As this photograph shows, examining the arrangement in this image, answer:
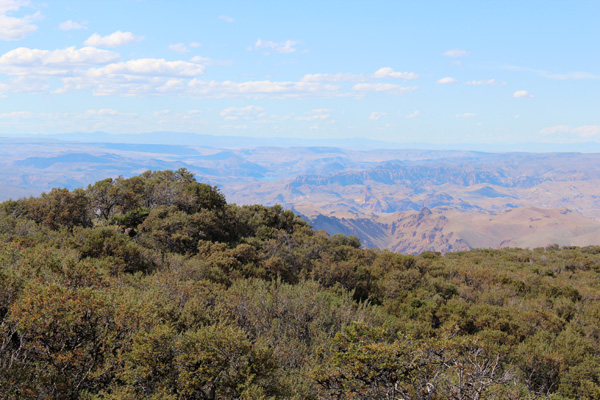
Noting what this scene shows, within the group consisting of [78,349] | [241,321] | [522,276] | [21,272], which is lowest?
[522,276]

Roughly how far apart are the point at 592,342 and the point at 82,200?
35.9 metres

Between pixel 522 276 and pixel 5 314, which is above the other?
pixel 5 314

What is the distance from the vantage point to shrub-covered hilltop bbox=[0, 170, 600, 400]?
8.31 metres

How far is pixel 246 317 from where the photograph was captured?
1384 centimetres

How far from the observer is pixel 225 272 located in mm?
21656

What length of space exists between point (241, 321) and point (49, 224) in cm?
2116

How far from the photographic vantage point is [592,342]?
16.5m

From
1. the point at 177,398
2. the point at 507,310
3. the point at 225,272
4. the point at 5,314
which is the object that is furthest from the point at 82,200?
the point at 507,310

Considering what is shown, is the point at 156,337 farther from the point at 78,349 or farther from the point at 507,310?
the point at 507,310

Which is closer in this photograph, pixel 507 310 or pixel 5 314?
pixel 5 314

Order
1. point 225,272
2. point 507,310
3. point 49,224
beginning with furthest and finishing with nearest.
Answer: point 49,224 → point 225,272 → point 507,310

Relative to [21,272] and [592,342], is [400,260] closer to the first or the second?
[592,342]

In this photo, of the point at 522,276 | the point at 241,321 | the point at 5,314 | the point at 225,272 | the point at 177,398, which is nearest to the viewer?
the point at 177,398

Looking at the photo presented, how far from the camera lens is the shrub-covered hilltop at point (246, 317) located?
8312 millimetres
